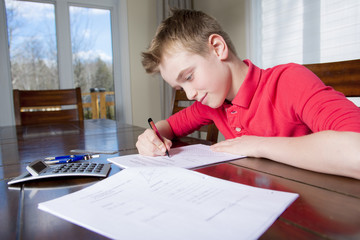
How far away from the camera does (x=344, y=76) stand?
0.88 metres

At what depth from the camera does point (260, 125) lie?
2.76 ft

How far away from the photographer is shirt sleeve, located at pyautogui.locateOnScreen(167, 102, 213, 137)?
3.57 feet

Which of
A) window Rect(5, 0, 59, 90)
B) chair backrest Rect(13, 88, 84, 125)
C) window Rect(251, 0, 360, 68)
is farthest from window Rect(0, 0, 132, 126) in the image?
window Rect(251, 0, 360, 68)

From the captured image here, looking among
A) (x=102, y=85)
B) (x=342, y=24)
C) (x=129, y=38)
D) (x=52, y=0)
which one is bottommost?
(x=102, y=85)

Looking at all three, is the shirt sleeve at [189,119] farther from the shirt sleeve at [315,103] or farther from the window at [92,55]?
the window at [92,55]

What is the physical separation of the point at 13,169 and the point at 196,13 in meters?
0.69

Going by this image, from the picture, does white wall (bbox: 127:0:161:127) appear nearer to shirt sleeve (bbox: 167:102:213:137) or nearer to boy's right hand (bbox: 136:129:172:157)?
shirt sleeve (bbox: 167:102:213:137)

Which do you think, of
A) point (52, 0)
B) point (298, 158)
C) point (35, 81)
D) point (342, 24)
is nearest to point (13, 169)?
point (298, 158)

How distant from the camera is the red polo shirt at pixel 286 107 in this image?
57 centimetres

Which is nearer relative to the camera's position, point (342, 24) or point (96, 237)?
point (96, 237)

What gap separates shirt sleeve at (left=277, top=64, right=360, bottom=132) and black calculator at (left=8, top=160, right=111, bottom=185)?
1.56 ft

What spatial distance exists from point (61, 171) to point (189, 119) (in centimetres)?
63

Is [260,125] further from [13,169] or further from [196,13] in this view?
[13,169]

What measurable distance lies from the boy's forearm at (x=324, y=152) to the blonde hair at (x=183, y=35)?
381 mm
